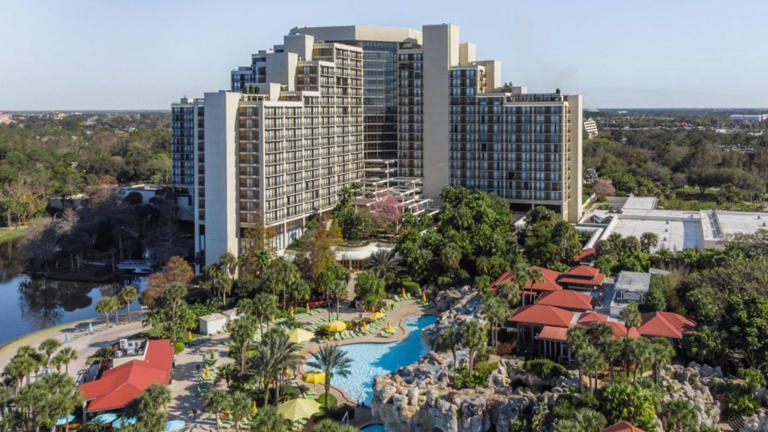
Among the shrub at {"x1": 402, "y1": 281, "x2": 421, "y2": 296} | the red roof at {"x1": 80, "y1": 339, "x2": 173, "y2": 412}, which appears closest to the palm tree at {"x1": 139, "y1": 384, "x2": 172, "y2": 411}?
the red roof at {"x1": 80, "y1": 339, "x2": 173, "y2": 412}

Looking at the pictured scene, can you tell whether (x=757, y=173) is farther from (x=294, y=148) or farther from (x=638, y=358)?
(x=638, y=358)

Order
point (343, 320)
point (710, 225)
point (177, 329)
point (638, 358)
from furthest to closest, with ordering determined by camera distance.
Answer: point (710, 225) < point (343, 320) < point (177, 329) < point (638, 358)

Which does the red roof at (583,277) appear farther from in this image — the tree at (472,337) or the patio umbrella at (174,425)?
the patio umbrella at (174,425)

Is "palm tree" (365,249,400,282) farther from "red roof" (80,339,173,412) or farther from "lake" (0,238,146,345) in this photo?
"red roof" (80,339,173,412)

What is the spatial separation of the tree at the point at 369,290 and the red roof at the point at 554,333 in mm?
15334

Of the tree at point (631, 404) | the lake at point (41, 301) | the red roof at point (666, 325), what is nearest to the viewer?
the tree at point (631, 404)

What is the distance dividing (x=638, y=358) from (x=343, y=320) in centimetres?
2521

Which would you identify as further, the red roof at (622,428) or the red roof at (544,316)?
the red roof at (544,316)

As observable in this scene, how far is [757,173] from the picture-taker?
110188 mm

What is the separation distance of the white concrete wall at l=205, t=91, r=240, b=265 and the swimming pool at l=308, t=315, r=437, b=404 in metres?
21.0

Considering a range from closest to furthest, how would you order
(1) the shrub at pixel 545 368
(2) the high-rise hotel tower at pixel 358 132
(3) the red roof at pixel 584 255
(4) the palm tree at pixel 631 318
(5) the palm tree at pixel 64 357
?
(1) the shrub at pixel 545 368 → (4) the palm tree at pixel 631 318 → (5) the palm tree at pixel 64 357 → (3) the red roof at pixel 584 255 → (2) the high-rise hotel tower at pixel 358 132

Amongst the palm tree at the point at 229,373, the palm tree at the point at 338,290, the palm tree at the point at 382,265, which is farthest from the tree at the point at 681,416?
the palm tree at the point at 382,265

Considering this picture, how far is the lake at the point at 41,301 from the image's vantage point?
59.0 m

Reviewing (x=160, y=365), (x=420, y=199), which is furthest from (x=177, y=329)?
(x=420, y=199)
